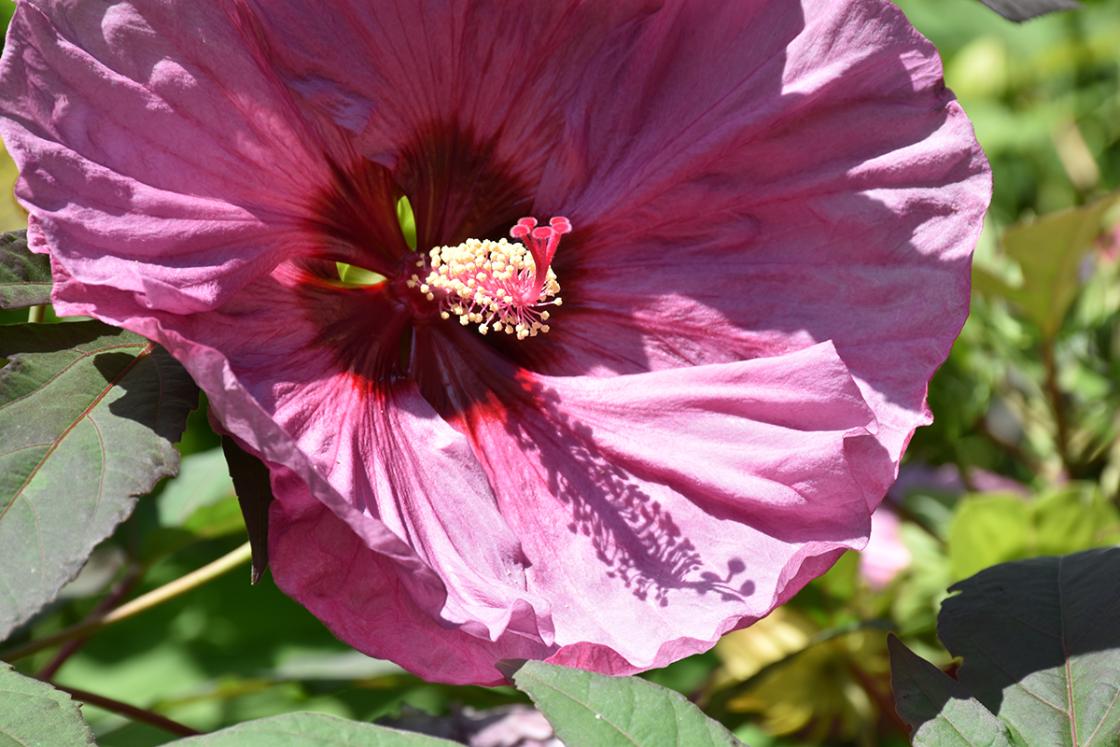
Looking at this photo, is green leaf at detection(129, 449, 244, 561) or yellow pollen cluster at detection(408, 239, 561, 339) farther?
green leaf at detection(129, 449, 244, 561)

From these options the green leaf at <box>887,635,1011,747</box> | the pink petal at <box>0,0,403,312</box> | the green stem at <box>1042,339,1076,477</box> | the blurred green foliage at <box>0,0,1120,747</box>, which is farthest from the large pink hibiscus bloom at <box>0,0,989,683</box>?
the green stem at <box>1042,339,1076,477</box>

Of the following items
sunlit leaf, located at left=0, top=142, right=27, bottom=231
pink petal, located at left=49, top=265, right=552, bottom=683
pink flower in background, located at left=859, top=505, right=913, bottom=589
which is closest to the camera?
pink petal, located at left=49, top=265, right=552, bottom=683

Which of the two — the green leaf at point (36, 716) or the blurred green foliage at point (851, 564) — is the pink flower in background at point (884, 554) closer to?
the blurred green foliage at point (851, 564)

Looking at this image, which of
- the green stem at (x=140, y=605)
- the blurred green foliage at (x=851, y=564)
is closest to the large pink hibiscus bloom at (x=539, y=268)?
the green stem at (x=140, y=605)

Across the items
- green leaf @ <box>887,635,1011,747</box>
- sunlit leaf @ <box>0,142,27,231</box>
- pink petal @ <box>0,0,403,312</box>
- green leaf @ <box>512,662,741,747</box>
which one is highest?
pink petal @ <box>0,0,403,312</box>

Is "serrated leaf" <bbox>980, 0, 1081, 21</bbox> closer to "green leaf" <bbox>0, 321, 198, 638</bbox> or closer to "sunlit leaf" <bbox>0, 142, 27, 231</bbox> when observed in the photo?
"green leaf" <bbox>0, 321, 198, 638</bbox>
